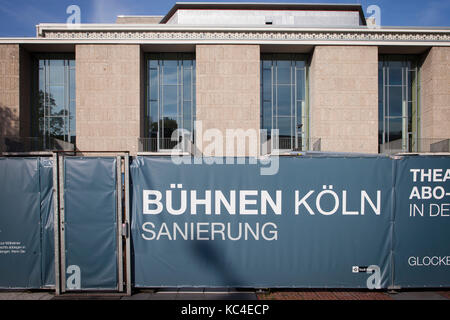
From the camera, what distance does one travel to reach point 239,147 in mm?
19406

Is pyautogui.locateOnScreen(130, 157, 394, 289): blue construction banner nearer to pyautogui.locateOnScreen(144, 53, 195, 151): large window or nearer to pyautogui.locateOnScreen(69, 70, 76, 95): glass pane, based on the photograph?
pyautogui.locateOnScreen(144, 53, 195, 151): large window

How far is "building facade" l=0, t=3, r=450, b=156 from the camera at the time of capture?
1944 cm

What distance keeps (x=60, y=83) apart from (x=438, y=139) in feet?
104

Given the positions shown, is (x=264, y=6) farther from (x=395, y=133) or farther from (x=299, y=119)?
(x=395, y=133)

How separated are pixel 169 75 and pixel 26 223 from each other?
18.1 meters

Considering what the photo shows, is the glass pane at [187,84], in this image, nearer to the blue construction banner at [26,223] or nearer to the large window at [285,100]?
the large window at [285,100]

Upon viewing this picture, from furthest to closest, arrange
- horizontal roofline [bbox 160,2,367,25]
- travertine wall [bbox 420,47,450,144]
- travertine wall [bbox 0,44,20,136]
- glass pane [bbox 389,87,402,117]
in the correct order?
horizontal roofline [bbox 160,2,367,25] → glass pane [bbox 389,87,402,117] → travertine wall [bbox 420,47,450,144] → travertine wall [bbox 0,44,20,136]

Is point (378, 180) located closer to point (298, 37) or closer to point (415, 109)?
point (298, 37)

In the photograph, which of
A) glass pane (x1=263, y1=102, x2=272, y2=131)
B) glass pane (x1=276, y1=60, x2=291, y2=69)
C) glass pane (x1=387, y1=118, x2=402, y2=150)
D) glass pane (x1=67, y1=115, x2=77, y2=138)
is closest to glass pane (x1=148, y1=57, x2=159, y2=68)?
glass pane (x1=67, y1=115, x2=77, y2=138)

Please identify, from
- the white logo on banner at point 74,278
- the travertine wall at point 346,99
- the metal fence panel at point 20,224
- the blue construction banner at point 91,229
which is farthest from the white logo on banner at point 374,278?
the travertine wall at point 346,99

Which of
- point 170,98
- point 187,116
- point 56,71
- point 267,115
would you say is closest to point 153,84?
point 170,98

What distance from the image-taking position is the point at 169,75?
21.3 meters

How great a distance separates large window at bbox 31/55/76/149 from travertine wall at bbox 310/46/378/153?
20.6 metres
